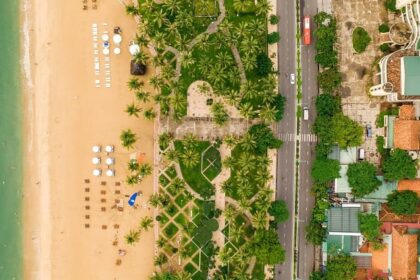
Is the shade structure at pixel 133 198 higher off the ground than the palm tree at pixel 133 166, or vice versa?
the palm tree at pixel 133 166

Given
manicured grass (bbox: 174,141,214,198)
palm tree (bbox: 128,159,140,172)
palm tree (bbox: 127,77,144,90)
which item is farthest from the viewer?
manicured grass (bbox: 174,141,214,198)

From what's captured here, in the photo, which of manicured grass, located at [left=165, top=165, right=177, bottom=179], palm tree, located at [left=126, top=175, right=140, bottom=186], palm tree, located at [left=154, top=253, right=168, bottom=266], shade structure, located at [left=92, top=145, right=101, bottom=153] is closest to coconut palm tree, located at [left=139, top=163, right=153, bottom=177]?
palm tree, located at [left=126, top=175, right=140, bottom=186]

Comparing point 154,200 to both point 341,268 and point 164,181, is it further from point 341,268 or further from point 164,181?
point 341,268

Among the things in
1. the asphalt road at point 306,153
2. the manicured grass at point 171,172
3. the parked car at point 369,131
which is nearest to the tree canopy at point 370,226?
the asphalt road at point 306,153

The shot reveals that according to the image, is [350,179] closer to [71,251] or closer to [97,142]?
[97,142]

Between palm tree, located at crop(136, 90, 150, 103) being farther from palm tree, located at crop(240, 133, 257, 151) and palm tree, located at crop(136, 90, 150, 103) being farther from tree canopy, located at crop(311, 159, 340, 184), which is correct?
tree canopy, located at crop(311, 159, 340, 184)

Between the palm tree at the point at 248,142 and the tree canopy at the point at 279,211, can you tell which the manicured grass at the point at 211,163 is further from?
the tree canopy at the point at 279,211

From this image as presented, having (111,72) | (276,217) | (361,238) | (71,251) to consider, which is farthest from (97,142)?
(361,238)
